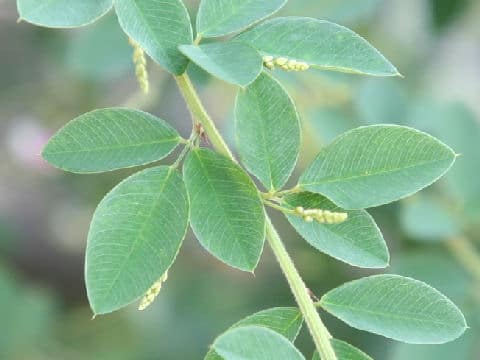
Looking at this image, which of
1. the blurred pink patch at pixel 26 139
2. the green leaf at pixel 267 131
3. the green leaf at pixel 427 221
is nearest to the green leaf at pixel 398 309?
the green leaf at pixel 267 131

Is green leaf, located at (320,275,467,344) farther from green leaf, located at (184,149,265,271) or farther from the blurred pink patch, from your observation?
the blurred pink patch

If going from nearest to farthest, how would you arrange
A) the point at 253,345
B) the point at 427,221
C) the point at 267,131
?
the point at 253,345, the point at 267,131, the point at 427,221

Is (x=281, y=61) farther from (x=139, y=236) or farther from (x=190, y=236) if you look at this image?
(x=190, y=236)

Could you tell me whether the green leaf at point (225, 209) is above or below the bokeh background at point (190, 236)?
above

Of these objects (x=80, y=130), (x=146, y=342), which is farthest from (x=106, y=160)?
(x=146, y=342)

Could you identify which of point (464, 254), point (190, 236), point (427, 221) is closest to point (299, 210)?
point (427, 221)

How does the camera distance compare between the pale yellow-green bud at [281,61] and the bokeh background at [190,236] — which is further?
the bokeh background at [190,236]

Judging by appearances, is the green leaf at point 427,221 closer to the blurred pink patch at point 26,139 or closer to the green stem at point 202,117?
the green stem at point 202,117
